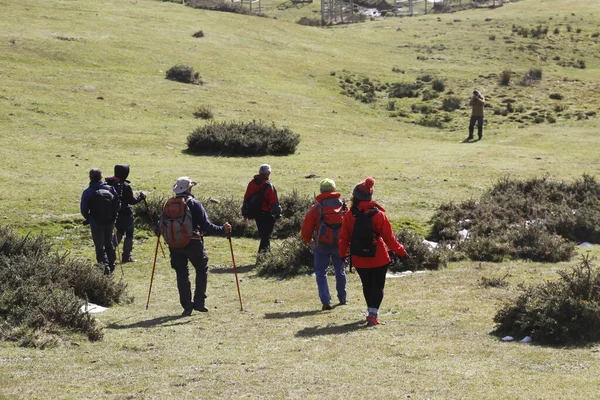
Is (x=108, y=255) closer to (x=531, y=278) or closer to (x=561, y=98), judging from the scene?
(x=531, y=278)

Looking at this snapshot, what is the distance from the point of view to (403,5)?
11931cm

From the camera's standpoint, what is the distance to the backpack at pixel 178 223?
13.1 m

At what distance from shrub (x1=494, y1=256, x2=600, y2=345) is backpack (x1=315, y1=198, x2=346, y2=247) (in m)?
3.21

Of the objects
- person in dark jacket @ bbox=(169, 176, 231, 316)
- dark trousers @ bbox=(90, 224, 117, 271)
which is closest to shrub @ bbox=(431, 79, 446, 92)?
dark trousers @ bbox=(90, 224, 117, 271)

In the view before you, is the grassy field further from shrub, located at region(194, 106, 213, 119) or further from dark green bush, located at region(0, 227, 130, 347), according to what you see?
shrub, located at region(194, 106, 213, 119)

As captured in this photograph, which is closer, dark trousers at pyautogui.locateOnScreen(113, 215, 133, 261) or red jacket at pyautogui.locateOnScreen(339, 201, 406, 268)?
red jacket at pyautogui.locateOnScreen(339, 201, 406, 268)

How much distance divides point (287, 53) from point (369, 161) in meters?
28.5

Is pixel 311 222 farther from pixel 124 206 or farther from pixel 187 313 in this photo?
pixel 124 206

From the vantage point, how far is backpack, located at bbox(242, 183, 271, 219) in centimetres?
1848

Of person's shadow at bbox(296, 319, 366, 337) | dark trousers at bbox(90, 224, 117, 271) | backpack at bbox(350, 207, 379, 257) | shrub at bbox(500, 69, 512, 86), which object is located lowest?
person's shadow at bbox(296, 319, 366, 337)

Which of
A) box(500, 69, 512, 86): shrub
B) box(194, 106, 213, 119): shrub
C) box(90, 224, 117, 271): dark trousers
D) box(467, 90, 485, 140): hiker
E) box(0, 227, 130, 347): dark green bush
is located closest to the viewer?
box(0, 227, 130, 347): dark green bush

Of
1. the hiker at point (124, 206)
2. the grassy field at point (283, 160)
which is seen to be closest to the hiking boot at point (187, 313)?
the grassy field at point (283, 160)

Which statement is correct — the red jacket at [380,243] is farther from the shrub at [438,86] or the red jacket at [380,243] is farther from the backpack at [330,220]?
the shrub at [438,86]

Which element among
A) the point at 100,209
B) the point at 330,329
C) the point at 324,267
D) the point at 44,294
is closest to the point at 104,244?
the point at 100,209
